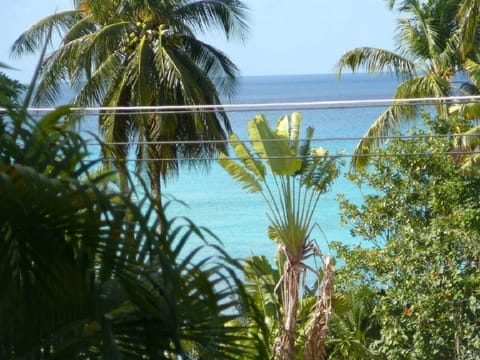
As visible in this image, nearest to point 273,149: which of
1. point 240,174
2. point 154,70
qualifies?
point 240,174

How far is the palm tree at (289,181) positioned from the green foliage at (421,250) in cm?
82

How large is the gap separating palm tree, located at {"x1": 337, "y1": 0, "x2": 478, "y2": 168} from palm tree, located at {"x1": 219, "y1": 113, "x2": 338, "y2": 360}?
6934 mm

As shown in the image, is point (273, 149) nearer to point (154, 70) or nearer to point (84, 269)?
point (154, 70)

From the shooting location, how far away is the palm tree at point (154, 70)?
18.2m

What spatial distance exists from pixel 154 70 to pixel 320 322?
817 cm

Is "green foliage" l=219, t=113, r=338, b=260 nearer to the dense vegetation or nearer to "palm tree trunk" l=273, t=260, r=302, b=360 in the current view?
the dense vegetation

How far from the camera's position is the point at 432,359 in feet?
38.5

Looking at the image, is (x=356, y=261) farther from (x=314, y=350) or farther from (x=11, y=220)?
(x=11, y=220)

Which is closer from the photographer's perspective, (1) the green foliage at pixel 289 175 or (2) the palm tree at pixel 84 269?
(2) the palm tree at pixel 84 269

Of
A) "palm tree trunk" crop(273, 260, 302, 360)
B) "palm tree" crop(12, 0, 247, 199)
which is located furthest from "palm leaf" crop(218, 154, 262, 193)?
"palm tree" crop(12, 0, 247, 199)

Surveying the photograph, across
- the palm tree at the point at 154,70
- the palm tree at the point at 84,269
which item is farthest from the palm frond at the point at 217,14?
the palm tree at the point at 84,269

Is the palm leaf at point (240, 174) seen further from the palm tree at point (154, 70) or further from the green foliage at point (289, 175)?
the palm tree at point (154, 70)

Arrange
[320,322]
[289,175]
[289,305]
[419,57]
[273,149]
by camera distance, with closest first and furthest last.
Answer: [320,322] < [289,305] < [273,149] < [289,175] < [419,57]

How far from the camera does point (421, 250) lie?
12.5m
